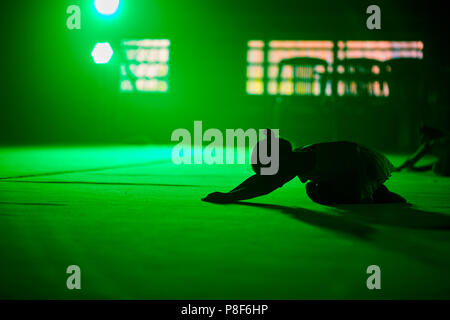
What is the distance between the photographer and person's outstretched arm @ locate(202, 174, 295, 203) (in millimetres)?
2025

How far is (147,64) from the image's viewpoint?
370 inches

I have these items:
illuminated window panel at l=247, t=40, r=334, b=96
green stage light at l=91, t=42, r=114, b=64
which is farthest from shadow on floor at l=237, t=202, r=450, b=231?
Result: green stage light at l=91, t=42, r=114, b=64

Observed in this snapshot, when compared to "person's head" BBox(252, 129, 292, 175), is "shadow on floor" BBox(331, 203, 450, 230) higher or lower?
lower

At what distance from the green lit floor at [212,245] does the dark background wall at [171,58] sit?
20.3 ft

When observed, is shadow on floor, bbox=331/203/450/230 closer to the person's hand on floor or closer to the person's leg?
the person's leg

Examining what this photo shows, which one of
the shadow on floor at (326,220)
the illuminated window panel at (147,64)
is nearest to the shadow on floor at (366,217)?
the shadow on floor at (326,220)

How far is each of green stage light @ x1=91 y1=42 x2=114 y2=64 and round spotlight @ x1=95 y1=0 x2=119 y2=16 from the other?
555mm

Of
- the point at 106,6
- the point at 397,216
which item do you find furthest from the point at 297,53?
the point at 397,216

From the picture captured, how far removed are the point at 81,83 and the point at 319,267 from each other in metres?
9.01

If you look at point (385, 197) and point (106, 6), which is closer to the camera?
point (385, 197)

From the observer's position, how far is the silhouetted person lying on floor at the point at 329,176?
2.05 metres

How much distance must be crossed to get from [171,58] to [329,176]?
24.7 ft

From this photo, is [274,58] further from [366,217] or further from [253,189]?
[366,217]

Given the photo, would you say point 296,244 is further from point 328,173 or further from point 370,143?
point 370,143
